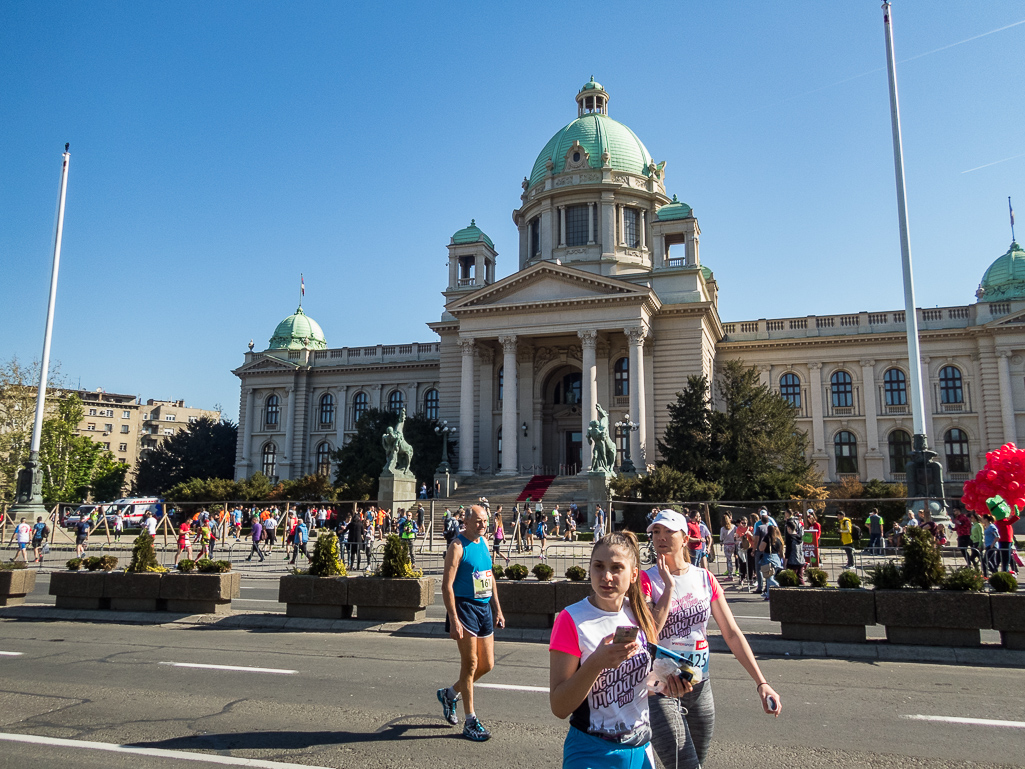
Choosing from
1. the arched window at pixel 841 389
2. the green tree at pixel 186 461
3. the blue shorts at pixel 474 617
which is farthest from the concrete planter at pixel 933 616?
the green tree at pixel 186 461

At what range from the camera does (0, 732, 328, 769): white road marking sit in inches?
227

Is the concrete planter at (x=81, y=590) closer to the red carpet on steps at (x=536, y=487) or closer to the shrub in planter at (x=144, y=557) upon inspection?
the shrub in planter at (x=144, y=557)

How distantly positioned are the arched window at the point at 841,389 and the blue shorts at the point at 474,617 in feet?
167

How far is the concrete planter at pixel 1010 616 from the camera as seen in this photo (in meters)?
9.91

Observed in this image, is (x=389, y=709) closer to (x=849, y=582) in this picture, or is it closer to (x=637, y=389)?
(x=849, y=582)

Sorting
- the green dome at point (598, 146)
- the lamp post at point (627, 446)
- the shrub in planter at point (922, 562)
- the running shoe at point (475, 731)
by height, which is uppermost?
the green dome at point (598, 146)

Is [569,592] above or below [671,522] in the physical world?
below

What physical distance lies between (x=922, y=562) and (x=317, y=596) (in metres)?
9.17

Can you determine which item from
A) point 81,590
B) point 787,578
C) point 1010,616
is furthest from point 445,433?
point 1010,616

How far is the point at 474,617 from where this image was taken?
269 inches

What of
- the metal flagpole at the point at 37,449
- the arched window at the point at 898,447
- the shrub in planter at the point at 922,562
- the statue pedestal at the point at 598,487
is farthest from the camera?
the arched window at the point at 898,447

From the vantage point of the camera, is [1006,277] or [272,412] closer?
[1006,277]

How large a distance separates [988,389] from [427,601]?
159 ft

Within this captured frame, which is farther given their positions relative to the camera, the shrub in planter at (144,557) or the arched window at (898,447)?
the arched window at (898,447)
